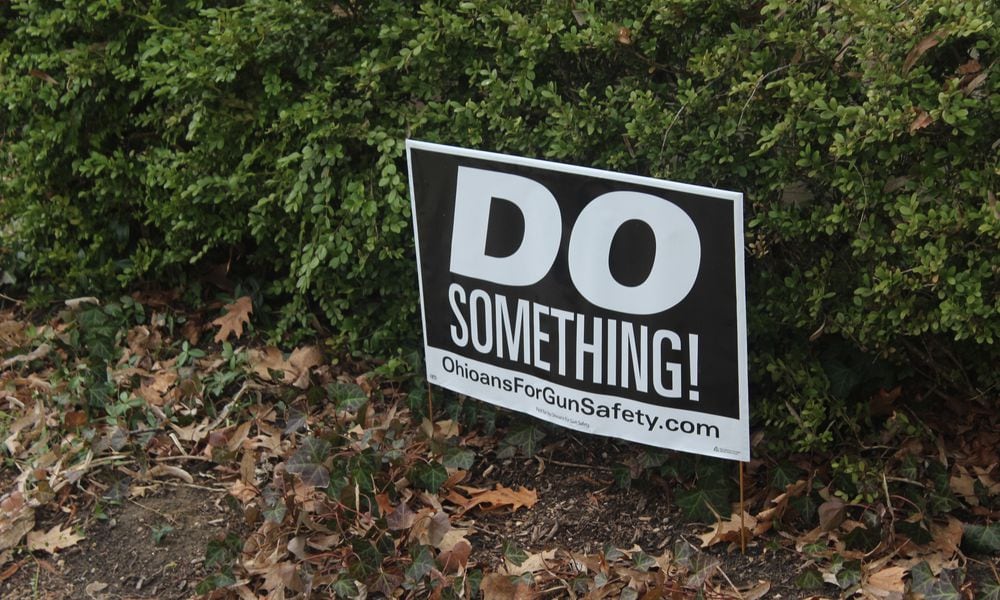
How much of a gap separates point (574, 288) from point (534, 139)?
1.78ft

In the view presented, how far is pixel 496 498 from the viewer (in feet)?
11.6

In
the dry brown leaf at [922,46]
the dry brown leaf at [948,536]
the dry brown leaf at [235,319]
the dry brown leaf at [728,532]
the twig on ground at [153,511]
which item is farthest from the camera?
the dry brown leaf at [235,319]

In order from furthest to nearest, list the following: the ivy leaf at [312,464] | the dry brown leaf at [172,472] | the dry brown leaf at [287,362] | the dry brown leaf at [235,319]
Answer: the dry brown leaf at [235,319] → the dry brown leaf at [287,362] → the dry brown leaf at [172,472] → the ivy leaf at [312,464]

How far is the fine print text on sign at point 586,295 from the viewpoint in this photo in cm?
298

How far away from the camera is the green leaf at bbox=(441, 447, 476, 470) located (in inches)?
142

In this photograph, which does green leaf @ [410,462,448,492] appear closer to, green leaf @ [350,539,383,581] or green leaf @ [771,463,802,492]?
green leaf @ [350,539,383,581]

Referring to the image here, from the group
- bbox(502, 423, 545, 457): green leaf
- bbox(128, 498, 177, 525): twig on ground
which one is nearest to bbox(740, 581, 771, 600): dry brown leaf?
bbox(502, 423, 545, 457): green leaf

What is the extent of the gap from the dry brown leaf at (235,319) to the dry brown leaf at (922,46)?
8.93 feet

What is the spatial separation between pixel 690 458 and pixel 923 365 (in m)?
0.84

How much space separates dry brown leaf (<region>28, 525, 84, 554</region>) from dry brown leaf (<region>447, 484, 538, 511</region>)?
1.23m

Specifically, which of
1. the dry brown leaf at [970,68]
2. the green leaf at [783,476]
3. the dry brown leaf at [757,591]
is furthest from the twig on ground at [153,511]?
the dry brown leaf at [970,68]

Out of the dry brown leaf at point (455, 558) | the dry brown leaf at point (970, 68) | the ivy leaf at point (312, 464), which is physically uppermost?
the dry brown leaf at point (970, 68)

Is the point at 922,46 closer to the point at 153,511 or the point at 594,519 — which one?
the point at 594,519

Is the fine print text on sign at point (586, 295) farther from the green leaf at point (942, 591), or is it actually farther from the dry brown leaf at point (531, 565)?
the green leaf at point (942, 591)
